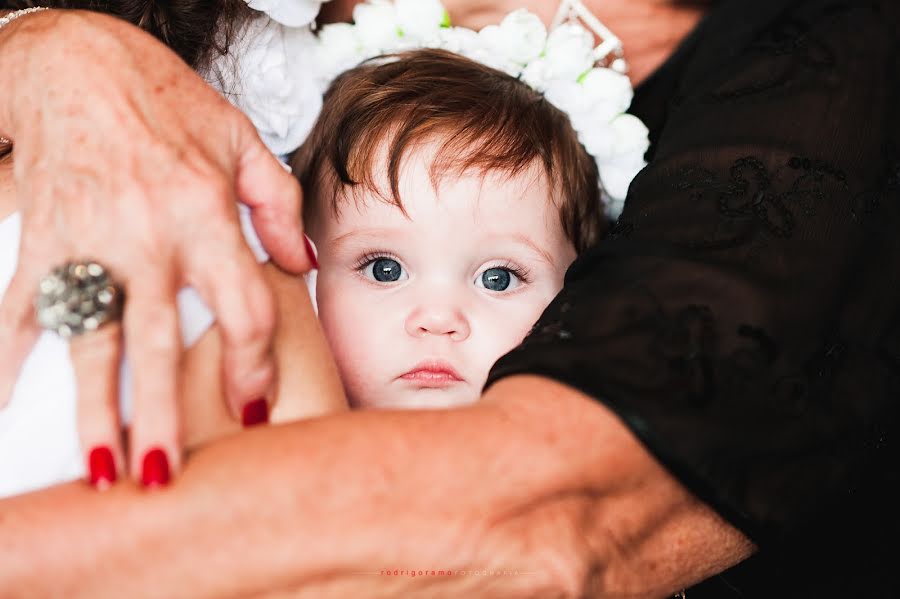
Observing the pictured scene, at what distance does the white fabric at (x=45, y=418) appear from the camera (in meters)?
1.00

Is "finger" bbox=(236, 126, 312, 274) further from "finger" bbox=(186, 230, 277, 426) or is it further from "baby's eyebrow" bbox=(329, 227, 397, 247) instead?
"baby's eyebrow" bbox=(329, 227, 397, 247)

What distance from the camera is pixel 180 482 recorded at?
0.88 metres

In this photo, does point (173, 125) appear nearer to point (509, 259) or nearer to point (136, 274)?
point (136, 274)

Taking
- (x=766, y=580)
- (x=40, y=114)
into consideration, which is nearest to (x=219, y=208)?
(x=40, y=114)

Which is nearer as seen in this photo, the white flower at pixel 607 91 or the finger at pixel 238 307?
the finger at pixel 238 307

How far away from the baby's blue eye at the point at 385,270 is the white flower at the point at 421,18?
476 millimetres

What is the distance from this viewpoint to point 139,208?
3.25 feet

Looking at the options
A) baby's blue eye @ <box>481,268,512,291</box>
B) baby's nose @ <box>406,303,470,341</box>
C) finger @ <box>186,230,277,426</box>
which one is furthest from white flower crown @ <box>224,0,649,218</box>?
finger @ <box>186,230,277,426</box>

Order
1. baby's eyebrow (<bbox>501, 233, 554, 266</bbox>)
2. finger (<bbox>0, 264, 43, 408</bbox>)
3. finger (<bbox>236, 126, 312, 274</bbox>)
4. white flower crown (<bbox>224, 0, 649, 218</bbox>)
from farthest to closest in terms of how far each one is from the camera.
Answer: white flower crown (<bbox>224, 0, 649, 218</bbox>) < baby's eyebrow (<bbox>501, 233, 554, 266</bbox>) < finger (<bbox>236, 126, 312, 274</bbox>) < finger (<bbox>0, 264, 43, 408</bbox>)

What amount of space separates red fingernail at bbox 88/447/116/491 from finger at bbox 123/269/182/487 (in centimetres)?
2

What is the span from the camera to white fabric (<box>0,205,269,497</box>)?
1002mm

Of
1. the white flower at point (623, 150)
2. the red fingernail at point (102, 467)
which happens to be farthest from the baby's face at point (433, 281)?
the red fingernail at point (102, 467)

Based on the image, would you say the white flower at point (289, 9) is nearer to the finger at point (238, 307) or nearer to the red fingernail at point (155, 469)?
the finger at point (238, 307)

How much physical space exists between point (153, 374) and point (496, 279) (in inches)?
31.7
